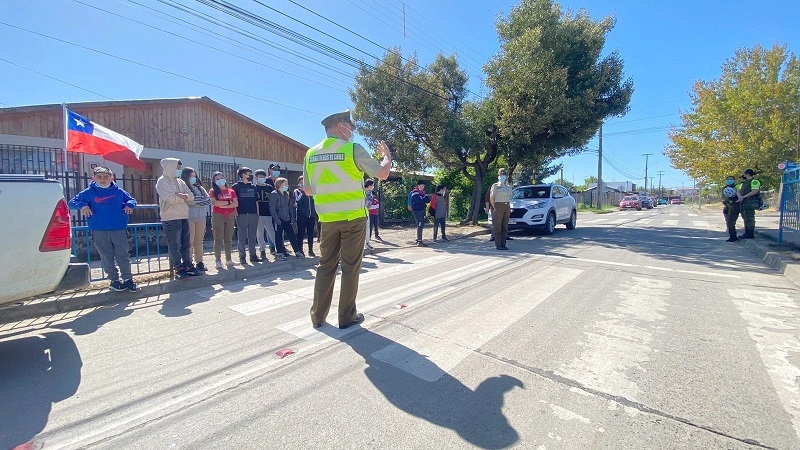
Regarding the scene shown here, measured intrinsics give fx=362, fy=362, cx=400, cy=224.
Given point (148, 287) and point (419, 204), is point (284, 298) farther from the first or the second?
point (419, 204)

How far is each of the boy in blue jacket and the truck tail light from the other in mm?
1612

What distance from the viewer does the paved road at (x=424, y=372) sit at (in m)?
2.03

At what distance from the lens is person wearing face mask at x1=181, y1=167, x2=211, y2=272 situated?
19.9ft

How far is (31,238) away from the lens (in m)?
2.94

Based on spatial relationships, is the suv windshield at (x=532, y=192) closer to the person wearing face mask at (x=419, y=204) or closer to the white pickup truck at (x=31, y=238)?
the person wearing face mask at (x=419, y=204)

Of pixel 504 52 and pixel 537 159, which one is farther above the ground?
pixel 504 52

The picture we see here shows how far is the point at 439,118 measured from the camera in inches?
559

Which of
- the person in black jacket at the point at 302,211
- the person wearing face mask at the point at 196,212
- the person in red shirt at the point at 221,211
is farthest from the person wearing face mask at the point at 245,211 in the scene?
the person in black jacket at the point at 302,211

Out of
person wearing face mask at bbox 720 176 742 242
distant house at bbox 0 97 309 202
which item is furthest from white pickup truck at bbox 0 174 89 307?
person wearing face mask at bbox 720 176 742 242

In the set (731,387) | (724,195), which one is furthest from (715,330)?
(724,195)

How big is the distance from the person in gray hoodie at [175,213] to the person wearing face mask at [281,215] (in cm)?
163

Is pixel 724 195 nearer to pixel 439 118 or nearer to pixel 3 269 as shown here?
pixel 439 118

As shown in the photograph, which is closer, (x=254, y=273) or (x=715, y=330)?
(x=715, y=330)

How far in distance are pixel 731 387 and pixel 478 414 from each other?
1.80 metres
